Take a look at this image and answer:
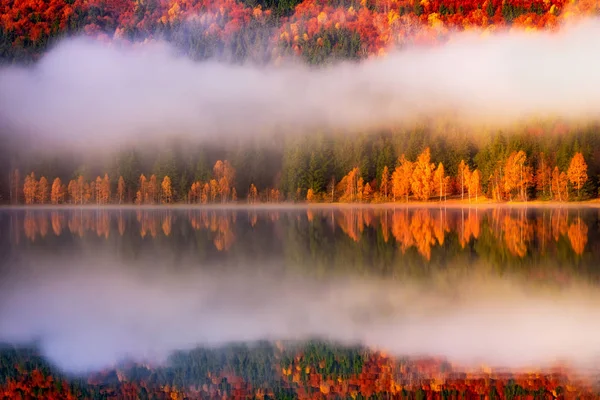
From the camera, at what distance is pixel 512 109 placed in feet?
480

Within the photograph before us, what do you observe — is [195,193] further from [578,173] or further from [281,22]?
[281,22]

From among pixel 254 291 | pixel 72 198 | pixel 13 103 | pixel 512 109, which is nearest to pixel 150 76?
pixel 13 103

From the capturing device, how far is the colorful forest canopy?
175625 mm

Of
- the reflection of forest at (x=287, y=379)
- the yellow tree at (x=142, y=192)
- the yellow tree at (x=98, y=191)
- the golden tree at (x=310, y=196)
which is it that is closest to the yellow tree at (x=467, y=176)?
the golden tree at (x=310, y=196)

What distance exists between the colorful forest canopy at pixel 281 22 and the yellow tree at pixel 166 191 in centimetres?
6468

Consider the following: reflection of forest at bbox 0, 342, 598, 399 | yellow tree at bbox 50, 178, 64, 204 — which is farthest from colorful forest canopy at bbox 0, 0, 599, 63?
reflection of forest at bbox 0, 342, 598, 399

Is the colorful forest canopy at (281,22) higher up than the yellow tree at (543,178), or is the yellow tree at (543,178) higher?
the colorful forest canopy at (281,22)

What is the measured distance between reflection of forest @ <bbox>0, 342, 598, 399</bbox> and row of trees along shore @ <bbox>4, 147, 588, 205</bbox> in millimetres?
90997

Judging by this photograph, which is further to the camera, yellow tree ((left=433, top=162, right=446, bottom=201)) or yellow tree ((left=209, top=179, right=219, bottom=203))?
yellow tree ((left=209, top=179, right=219, bottom=203))

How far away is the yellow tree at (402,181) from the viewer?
367 ft

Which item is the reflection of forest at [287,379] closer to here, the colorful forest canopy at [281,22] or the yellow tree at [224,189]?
the yellow tree at [224,189]

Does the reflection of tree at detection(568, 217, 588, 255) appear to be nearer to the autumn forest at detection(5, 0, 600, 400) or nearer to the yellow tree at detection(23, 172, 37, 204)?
the autumn forest at detection(5, 0, 600, 400)

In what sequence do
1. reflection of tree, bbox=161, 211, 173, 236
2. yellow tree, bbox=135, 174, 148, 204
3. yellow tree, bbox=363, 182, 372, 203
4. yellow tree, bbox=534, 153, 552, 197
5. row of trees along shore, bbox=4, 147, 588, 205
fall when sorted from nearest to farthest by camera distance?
reflection of tree, bbox=161, 211, 173, 236 < row of trees along shore, bbox=4, 147, 588, 205 < yellow tree, bbox=534, 153, 552, 197 < yellow tree, bbox=363, 182, 372, 203 < yellow tree, bbox=135, 174, 148, 204

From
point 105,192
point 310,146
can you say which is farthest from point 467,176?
point 105,192
